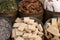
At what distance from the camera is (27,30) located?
2176 millimetres

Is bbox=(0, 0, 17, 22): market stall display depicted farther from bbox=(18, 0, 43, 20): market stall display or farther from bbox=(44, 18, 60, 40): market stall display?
bbox=(44, 18, 60, 40): market stall display

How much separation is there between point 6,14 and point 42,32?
1.87ft

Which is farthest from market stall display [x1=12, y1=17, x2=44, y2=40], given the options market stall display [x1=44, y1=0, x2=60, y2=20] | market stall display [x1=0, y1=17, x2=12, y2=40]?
market stall display [x1=44, y1=0, x2=60, y2=20]

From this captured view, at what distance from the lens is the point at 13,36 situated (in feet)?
6.84

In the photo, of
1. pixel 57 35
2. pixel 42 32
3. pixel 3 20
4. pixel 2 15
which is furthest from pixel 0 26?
pixel 57 35

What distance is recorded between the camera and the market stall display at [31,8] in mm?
2500

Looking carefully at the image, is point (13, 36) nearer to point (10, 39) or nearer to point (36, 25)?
point (10, 39)

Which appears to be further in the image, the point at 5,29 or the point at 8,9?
the point at 8,9

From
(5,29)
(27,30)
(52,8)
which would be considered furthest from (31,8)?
(5,29)

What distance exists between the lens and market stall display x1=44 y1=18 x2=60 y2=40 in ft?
6.94

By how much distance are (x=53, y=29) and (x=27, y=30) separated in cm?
30

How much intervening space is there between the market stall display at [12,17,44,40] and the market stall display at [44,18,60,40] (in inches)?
2.9

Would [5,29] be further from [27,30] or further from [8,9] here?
[8,9]

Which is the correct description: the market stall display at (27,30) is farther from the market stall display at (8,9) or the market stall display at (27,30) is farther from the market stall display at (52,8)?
the market stall display at (52,8)
